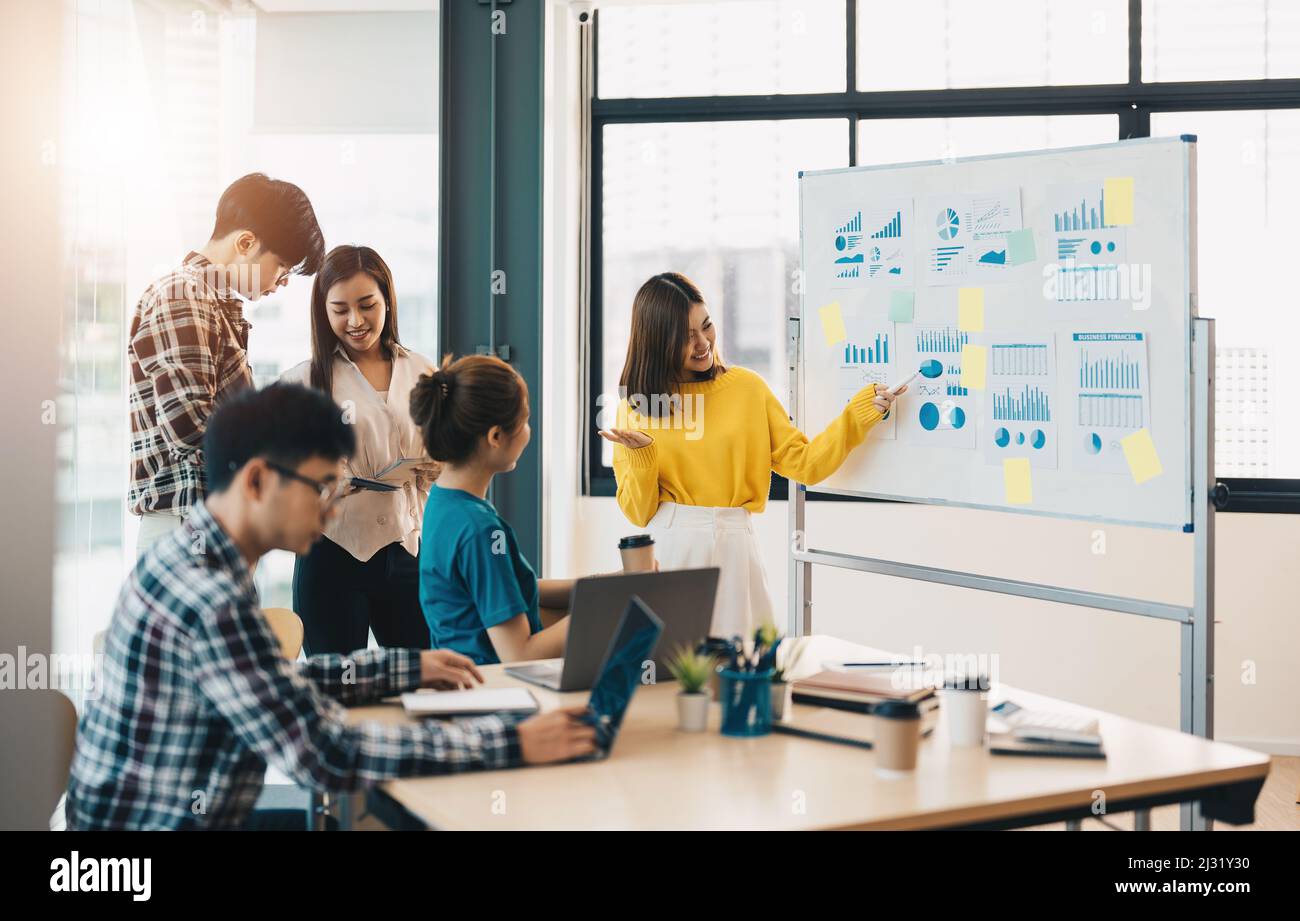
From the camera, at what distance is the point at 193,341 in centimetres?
272

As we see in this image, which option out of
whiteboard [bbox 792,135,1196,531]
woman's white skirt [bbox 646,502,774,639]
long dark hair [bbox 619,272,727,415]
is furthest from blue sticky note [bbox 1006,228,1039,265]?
woman's white skirt [bbox 646,502,774,639]

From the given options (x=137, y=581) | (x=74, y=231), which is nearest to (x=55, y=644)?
(x=74, y=231)

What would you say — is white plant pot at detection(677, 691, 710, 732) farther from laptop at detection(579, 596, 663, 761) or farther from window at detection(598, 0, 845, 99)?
window at detection(598, 0, 845, 99)

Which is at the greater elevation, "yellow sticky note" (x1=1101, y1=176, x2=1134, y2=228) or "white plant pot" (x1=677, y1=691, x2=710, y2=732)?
"yellow sticky note" (x1=1101, y1=176, x2=1134, y2=228)

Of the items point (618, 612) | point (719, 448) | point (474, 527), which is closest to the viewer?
point (618, 612)

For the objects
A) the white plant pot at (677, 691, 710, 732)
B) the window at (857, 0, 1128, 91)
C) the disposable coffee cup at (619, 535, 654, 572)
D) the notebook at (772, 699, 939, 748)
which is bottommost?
the notebook at (772, 699, 939, 748)

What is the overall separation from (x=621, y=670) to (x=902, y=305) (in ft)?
5.68

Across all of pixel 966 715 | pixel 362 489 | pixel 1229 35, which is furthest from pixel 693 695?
pixel 1229 35

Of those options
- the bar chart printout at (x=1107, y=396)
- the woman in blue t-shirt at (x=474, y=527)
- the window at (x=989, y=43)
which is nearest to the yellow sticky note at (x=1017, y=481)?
the bar chart printout at (x=1107, y=396)

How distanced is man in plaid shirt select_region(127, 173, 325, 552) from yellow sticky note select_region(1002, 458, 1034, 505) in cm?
182

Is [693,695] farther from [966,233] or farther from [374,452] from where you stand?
[966,233]

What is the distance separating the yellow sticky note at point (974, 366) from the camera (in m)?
2.92

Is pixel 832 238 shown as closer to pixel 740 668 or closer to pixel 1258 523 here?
pixel 740 668

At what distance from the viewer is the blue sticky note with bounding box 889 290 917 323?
3.09 metres
